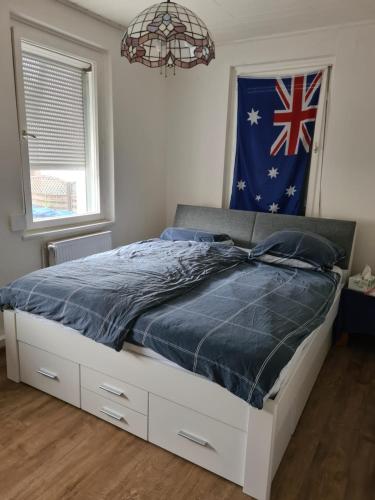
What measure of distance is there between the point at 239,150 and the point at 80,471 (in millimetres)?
2947

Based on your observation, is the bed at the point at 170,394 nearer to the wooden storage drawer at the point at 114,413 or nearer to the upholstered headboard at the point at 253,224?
the wooden storage drawer at the point at 114,413

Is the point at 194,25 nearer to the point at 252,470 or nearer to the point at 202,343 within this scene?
the point at 202,343

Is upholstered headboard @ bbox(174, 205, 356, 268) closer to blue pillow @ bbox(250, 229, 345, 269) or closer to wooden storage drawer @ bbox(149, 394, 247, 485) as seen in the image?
blue pillow @ bbox(250, 229, 345, 269)

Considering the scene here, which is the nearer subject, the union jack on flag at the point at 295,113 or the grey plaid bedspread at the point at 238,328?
the grey plaid bedspread at the point at 238,328

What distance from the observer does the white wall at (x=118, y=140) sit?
2527 mm

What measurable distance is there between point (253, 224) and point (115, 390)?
81.9 inches

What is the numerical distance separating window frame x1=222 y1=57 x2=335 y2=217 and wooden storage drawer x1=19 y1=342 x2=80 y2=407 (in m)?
2.45

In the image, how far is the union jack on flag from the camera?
324 centimetres

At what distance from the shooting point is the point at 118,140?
3.44 metres

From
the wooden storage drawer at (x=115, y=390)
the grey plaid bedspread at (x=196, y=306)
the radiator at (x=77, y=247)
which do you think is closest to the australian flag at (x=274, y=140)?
the grey plaid bedspread at (x=196, y=306)

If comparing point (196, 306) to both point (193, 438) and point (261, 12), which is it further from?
point (261, 12)

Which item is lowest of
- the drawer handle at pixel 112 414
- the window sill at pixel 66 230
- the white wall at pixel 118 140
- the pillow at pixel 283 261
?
the drawer handle at pixel 112 414

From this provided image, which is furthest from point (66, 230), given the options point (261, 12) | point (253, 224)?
point (261, 12)

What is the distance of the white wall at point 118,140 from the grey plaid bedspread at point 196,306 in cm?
54
